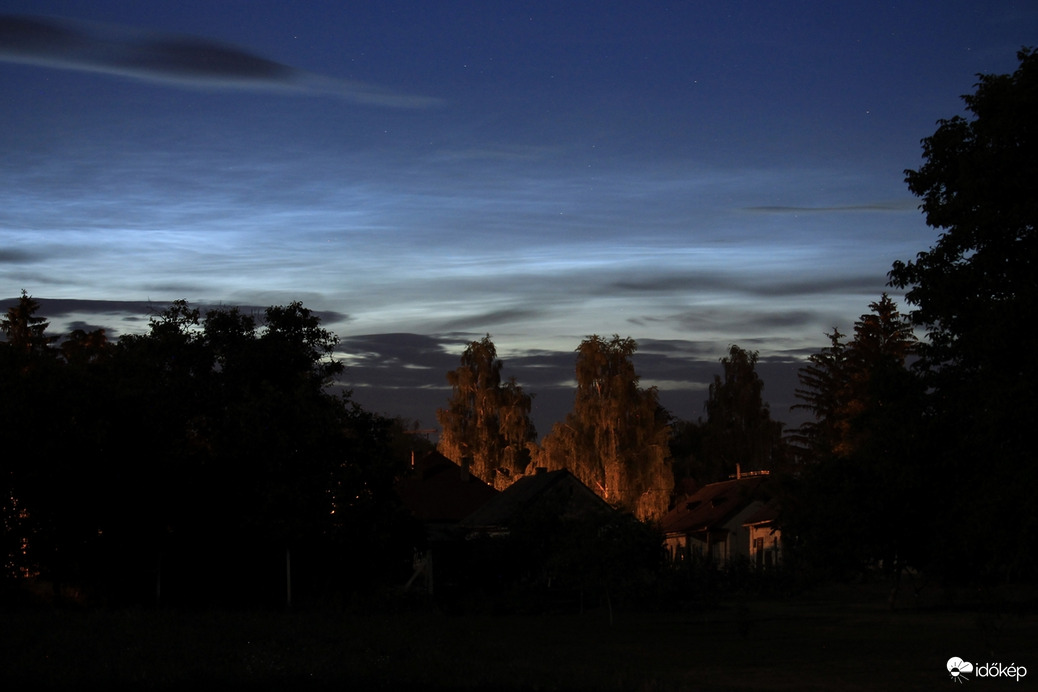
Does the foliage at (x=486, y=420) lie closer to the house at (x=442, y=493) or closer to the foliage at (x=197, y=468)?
the house at (x=442, y=493)

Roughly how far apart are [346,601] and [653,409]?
28.6 metres

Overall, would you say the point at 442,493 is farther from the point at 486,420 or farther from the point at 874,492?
the point at 874,492

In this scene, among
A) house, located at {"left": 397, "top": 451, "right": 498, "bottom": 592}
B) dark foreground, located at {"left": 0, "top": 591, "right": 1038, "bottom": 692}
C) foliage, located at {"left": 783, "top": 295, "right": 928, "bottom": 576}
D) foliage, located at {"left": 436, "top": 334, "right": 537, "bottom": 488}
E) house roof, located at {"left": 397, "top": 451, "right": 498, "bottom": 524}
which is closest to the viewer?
dark foreground, located at {"left": 0, "top": 591, "right": 1038, "bottom": 692}

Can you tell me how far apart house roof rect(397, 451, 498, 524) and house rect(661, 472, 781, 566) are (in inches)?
415

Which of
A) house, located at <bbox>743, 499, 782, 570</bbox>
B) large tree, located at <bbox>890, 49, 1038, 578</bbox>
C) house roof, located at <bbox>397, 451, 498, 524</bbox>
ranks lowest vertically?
house, located at <bbox>743, 499, 782, 570</bbox>

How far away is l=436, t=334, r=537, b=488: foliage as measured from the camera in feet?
217

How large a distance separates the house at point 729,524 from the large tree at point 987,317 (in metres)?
33.0

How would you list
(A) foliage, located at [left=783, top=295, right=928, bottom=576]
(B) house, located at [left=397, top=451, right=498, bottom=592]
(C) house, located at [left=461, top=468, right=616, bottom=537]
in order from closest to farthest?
(A) foliage, located at [left=783, top=295, right=928, bottom=576] < (C) house, located at [left=461, top=468, right=616, bottom=537] < (B) house, located at [left=397, top=451, right=498, bottom=592]

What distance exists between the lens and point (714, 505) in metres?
62.8

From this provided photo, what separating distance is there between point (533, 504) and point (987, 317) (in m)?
22.0

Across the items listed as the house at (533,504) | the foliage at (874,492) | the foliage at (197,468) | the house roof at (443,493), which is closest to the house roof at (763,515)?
the house at (533,504)

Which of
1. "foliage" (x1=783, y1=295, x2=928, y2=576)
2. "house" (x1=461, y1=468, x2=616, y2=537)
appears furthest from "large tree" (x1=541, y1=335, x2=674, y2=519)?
"foliage" (x1=783, y1=295, x2=928, y2=576)

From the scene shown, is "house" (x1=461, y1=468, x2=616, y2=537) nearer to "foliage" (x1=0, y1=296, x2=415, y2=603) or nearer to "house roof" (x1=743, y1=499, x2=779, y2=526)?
"foliage" (x1=0, y1=296, x2=415, y2=603)

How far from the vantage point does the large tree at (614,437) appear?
55906 millimetres
